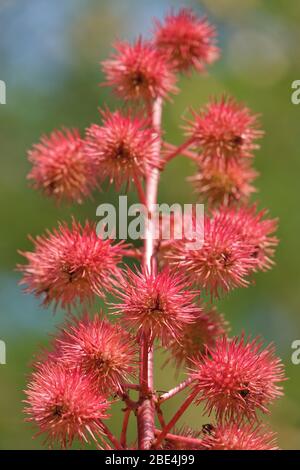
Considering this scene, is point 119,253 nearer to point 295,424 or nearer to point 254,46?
point 295,424

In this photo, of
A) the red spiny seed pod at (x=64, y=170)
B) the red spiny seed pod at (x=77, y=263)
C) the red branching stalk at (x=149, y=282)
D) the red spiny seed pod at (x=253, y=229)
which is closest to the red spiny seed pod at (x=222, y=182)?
the red branching stalk at (x=149, y=282)

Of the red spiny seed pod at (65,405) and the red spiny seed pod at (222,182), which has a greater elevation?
the red spiny seed pod at (222,182)

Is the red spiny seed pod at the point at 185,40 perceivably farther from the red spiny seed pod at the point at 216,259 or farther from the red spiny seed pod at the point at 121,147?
the red spiny seed pod at the point at 216,259

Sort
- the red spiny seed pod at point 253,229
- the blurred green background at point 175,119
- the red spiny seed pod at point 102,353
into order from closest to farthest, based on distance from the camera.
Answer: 1. the red spiny seed pod at point 102,353
2. the red spiny seed pod at point 253,229
3. the blurred green background at point 175,119

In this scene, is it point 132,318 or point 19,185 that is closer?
point 132,318

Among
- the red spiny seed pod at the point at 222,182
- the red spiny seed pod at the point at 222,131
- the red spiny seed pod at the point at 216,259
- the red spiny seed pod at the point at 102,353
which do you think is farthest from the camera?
the red spiny seed pod at the point at 222,182

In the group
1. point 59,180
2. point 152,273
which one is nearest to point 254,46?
point 59,180

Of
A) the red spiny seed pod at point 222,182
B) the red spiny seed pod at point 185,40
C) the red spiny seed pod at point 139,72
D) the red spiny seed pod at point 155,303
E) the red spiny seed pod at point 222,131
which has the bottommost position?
the red spiny seed pod at point 155,303

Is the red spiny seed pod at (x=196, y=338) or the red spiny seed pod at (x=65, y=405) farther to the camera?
the red spiny seed pod at (x=196, y=338)
